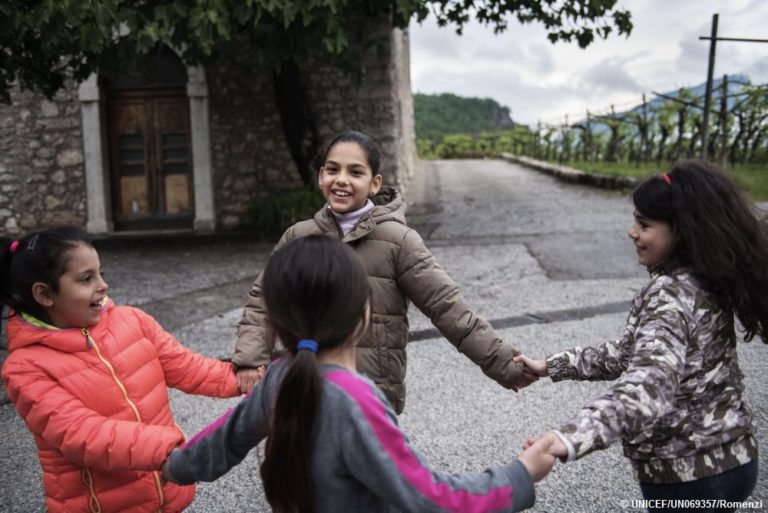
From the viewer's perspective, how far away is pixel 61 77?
7504 millimetres

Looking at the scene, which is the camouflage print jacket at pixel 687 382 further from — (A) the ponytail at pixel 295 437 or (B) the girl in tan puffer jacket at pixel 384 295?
(A) the ponytail at pixel 295 437

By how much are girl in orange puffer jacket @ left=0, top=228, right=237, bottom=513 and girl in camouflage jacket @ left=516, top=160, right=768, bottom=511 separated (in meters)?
1.29

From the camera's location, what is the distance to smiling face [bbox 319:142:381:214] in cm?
228

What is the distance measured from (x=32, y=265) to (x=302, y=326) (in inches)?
38.5

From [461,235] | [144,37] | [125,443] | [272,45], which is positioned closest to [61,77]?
[144,37]

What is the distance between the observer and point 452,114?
51594 mm

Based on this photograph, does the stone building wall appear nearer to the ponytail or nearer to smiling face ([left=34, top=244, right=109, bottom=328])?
smiling face ([left=34, top=244, right=109, bottom=328])

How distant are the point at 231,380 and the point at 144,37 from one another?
5.19 meters

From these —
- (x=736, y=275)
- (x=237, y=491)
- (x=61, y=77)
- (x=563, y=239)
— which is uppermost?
(x=61, y=77)

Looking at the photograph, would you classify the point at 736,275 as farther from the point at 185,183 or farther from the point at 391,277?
the point at 185,183

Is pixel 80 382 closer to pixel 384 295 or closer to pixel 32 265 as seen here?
pixel 32 265

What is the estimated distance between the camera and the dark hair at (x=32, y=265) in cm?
181

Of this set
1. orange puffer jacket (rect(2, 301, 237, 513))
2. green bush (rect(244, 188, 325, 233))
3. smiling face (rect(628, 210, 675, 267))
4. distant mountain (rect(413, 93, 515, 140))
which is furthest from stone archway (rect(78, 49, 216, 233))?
distant mountain (rect(413, 93, 515, 140))

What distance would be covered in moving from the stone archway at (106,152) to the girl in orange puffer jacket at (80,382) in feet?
28.3
